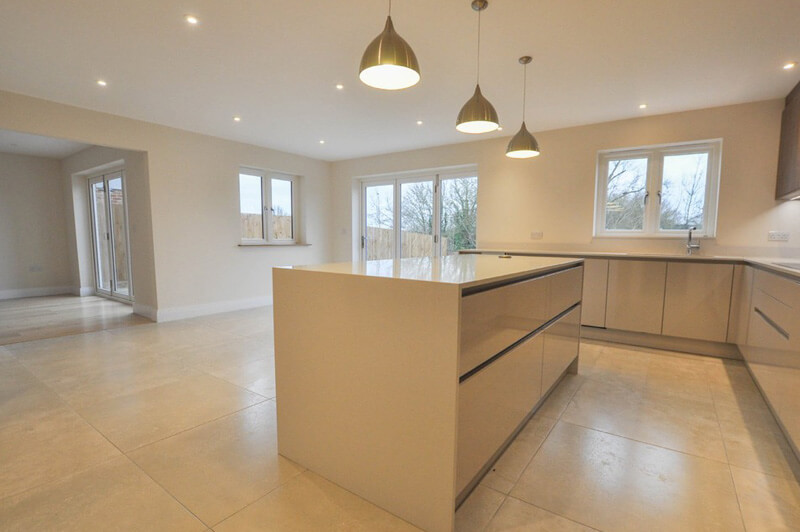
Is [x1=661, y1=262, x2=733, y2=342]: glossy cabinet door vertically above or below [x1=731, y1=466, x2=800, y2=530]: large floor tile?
above

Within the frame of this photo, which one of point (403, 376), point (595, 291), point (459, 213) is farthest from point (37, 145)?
point (595, 291)

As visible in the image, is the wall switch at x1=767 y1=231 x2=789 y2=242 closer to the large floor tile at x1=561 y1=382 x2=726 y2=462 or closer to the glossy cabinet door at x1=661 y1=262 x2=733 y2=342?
the glossy cabinet door at x1=661 y1=262 x2=733 y2=342

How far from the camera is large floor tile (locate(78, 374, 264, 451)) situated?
204 cm

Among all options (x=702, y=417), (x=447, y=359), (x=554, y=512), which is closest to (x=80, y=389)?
(x=447, y=359)

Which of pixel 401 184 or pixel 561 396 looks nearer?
A: pixel 561 396

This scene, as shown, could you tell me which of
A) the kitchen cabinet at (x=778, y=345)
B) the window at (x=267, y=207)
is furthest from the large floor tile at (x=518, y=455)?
the window at (x=267, y=207)

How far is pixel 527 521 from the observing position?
4.64 feet

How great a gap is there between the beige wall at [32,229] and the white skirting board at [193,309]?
3.30 meters

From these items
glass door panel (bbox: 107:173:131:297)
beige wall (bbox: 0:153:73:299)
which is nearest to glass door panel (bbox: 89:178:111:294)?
glass door panel (bbox: 107:173:131:297)

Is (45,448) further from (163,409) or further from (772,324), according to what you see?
(772,324)

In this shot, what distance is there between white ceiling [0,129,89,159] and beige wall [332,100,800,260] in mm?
4688

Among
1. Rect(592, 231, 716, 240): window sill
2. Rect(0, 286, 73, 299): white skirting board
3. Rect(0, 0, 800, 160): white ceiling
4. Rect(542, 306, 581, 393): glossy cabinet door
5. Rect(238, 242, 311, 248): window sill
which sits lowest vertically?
Rect(0, 286, 73, 299): white skirting board

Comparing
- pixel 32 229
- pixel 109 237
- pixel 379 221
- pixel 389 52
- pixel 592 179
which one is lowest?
pixel 109 237

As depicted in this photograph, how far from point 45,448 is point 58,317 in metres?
4.11
